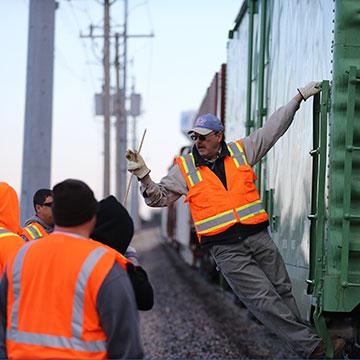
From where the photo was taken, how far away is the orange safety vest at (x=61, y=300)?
349cm

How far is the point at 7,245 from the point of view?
4.71 meters

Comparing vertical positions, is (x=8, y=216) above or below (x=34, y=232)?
above

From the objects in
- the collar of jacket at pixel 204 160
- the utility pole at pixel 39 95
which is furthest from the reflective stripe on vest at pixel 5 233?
the utility pole at pixel 39 95

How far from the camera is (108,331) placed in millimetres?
3471

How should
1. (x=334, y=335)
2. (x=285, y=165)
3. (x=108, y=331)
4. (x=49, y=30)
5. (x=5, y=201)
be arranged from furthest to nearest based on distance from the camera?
(x=49, y=30), (x=285, y=165), (x=334, y=335), (x=5, y=201), (x=108, y=331)

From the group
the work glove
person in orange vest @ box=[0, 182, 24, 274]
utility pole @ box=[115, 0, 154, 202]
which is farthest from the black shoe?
utility pole @ box=[115, 0, 154, 202]

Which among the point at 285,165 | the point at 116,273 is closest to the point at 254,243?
the point at 285,165

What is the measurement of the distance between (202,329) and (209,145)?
26.3 feet

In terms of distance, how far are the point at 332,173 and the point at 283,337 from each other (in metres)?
1.23

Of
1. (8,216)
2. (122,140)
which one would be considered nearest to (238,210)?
(8,216)

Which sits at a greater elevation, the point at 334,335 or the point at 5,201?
the point at 5,201

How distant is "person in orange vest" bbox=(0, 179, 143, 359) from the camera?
3.48 metres

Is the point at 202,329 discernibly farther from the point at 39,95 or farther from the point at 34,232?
the point at 34,232

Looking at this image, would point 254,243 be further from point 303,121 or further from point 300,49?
point 300,49
